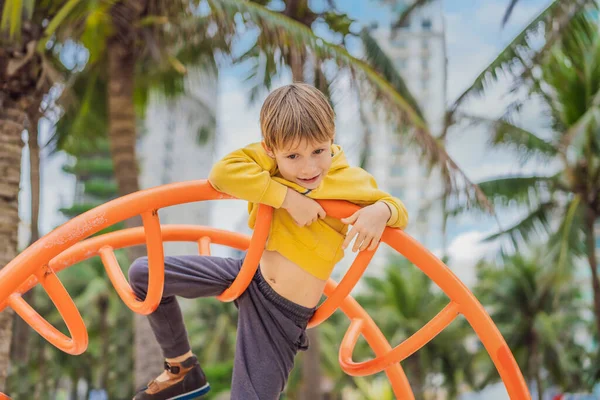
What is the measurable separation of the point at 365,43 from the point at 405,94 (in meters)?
1.15

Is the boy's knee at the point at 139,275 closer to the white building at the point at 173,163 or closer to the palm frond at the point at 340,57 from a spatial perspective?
the palm frond at the point at 340,57

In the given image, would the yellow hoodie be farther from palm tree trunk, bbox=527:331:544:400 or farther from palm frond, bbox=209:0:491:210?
palm tree trunk, bbox=527:331:544:400

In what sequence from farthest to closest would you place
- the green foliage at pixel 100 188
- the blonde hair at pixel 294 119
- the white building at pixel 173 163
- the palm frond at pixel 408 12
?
the white building at pixel 173 163 → the green foliage at pixel 100 188 → the palm frond at pixel 408 12 → the blonde hair at pixel 294 119

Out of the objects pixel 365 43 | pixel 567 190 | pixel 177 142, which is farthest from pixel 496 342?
pixel 177 142

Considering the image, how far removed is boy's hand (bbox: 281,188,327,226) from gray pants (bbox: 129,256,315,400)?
0.25 meters

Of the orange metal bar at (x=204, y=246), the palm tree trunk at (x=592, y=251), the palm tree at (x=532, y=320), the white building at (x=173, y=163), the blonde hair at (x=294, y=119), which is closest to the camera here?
the blonde hair at (x=294, y=119)

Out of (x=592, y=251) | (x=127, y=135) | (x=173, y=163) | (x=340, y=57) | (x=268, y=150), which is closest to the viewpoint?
(x=268, y=150)

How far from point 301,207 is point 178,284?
1.40ft

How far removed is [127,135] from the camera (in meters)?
7.30

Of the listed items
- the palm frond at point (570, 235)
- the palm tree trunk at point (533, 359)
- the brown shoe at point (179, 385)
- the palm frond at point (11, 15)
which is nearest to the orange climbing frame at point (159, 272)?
the brown shoe at point (179, 385)

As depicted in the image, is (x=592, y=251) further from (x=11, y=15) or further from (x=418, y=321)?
(x=11, y=15)

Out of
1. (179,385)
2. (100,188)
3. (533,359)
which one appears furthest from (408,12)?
(100,188)

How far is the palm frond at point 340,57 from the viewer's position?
4.88m

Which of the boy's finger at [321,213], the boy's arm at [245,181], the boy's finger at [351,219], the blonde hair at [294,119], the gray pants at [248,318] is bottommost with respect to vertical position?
the gray pants at [248,318]
